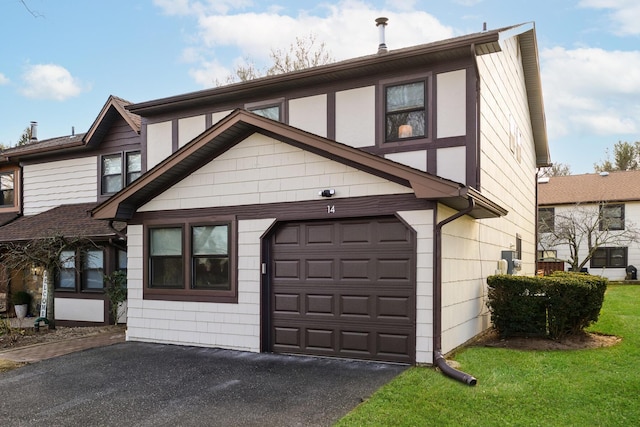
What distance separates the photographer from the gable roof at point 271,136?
7.48m

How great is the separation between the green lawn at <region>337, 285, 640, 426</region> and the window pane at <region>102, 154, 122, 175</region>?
11.1 metres

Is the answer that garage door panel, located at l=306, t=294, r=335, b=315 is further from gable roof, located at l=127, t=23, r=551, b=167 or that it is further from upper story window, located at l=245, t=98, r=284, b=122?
gable roof, located at l=127, t=23, r=551, b=167

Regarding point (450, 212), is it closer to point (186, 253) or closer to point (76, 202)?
point (186, 253)

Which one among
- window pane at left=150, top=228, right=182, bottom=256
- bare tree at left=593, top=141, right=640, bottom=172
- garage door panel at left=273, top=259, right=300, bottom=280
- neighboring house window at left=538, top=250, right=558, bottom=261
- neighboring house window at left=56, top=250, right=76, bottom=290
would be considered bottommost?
neighboring house window at left=538, top=250, right=558, bottom=261

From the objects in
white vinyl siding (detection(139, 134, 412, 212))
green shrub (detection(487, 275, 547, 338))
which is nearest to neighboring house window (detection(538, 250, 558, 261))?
green shrub (detection(487, 275, 547, 338))

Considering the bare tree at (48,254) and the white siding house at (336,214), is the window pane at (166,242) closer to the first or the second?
the white siding house at (336,214)

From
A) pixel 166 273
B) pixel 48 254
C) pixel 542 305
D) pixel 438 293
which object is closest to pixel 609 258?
pixel 542 305

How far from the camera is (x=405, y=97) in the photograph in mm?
9516

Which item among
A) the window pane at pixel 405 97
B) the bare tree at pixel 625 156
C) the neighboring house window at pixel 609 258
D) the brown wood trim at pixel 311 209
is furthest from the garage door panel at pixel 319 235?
the bare tree at pixel 625 156

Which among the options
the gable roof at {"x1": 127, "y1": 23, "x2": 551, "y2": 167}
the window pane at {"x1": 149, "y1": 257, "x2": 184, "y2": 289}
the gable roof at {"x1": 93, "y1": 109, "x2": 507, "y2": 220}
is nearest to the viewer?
the gable roof at {"x1": 93, "y1": 109, "x2": 507, "y2": 220}

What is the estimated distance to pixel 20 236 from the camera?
1493 cm

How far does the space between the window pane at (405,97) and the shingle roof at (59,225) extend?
789cm

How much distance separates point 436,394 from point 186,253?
5608mm

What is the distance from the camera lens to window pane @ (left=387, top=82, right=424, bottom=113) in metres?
9.39
